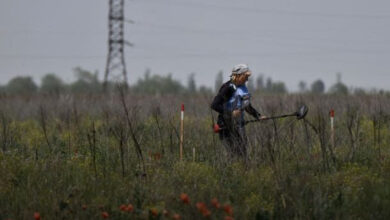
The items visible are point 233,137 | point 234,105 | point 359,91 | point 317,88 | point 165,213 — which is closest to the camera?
point 165,213

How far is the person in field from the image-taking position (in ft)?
28.8

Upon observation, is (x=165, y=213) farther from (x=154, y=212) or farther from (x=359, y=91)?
(x=359, y=91)

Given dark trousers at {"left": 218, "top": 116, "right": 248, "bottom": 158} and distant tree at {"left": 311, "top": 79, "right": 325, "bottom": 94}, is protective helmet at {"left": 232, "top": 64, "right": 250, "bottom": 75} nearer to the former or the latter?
dark trousers at {"left": 218, "top": 116, "right": 248, "bottom": 158}

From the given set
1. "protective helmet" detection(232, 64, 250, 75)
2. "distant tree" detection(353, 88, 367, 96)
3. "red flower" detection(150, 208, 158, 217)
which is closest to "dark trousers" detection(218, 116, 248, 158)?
"protective helmet" detection(232, 64, 250, 75)

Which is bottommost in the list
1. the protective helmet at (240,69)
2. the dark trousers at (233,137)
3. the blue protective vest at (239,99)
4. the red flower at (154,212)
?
the red flower at (154,212)

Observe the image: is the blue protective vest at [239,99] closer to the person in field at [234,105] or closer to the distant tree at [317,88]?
the person in field at [234,105]

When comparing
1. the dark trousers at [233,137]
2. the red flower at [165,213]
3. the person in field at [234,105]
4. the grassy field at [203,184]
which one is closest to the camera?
the red flower at [165,213]

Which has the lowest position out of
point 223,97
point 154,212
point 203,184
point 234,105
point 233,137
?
point 154,212

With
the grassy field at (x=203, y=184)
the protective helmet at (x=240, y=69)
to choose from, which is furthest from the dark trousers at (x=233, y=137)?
the protective helmet at (x=240, y=69)

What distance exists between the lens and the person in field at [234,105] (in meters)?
8.79

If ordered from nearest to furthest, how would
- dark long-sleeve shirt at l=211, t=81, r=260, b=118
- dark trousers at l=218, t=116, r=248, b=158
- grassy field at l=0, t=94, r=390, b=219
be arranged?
grassy field at l=0, t=94, r=390, b=219, dark trousers at l=218, t=116, r=248, b=158, dark long-sleeve shirt at l=211, t=81, r=260, b=118

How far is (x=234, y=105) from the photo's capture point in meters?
8.89

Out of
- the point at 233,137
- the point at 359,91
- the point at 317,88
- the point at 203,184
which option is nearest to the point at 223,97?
the point at 233,137

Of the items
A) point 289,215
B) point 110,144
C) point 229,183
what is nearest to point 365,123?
point 110,144
